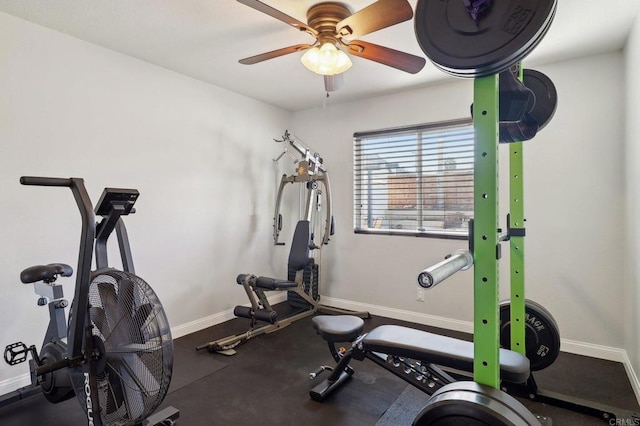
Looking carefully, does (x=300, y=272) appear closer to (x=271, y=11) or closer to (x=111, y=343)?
(x=111, y=343)

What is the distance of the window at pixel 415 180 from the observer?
3312 mm

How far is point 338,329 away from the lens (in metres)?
2.12

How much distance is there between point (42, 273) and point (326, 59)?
2.00 m

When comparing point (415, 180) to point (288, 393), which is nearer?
point (288, 393)

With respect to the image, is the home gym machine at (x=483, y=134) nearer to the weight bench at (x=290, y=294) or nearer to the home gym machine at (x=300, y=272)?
the weight bench at (x=290, y=294)

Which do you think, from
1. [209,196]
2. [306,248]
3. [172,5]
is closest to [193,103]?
[209,196]

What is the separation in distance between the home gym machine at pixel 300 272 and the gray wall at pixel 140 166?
0.39m

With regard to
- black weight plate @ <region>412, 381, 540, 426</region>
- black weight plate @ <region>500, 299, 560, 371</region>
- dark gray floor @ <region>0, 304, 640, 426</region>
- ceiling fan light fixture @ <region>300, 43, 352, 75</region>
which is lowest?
dark gray floor @ <region>0, 304, 640, 426</region>

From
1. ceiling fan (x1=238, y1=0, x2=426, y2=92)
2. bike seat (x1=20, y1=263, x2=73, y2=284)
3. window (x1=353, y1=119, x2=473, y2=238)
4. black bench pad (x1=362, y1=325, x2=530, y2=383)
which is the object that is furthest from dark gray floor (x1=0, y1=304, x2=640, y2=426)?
ceiling fan (x1=238, y1=0, x2=426, y2=92)

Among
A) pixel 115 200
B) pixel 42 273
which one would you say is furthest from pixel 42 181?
pixel 42 273

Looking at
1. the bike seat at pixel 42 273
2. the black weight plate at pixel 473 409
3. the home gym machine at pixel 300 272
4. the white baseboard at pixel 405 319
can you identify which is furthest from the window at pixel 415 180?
the bike seat at pixel 42 273

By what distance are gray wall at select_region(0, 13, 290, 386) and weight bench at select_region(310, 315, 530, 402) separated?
67.0 inches

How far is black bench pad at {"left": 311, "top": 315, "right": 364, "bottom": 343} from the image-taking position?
2.09m

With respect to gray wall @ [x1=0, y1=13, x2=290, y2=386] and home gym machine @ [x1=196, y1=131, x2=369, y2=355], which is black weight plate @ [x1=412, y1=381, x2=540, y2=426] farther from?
gray wall @ [x1=0, y1=13, x2=290, y2=386]
